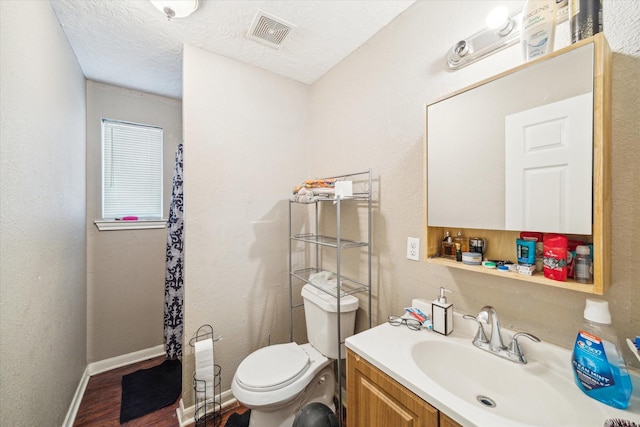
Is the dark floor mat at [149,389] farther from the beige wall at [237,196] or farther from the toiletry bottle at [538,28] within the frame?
the toiletry bottle at [538,28]

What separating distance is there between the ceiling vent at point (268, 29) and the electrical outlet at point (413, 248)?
54.8 inches

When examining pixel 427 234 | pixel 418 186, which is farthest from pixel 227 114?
pixel 427 234

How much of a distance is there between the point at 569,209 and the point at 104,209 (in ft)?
9.72

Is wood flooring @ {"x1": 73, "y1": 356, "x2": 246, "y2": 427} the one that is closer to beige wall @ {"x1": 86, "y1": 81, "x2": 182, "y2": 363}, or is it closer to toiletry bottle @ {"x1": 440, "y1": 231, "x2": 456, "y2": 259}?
beige wall @ {"x1": 86, "y1": 81, "x2": 182, "y2": 363}

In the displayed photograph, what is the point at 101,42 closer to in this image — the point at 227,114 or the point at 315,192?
the point at 227,114

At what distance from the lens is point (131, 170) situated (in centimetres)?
226

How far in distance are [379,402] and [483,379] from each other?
1.26ft

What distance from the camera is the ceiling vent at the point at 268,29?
1375mm

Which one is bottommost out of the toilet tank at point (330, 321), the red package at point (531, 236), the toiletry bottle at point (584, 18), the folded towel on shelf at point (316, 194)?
the toilet tank at point (330, 321)

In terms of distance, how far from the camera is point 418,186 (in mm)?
1284

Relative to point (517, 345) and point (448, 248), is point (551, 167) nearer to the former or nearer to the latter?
point (448, 248)

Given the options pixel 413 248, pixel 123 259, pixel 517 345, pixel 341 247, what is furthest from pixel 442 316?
pixel 123 259

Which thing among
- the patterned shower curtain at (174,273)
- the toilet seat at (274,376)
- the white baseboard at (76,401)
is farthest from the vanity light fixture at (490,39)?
the white baseboard at (76,401)

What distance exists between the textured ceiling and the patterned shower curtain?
2.22 ft
